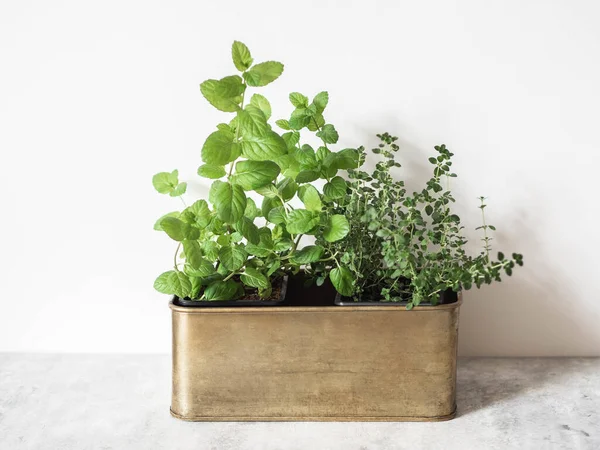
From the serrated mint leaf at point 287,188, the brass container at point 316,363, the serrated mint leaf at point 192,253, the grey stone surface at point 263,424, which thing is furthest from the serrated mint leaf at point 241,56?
the grey stone surface at point 263,424

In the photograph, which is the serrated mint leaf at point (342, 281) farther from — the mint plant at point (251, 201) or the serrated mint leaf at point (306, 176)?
the serrated mint leaf at point (306, 176)

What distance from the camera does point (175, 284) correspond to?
51.1 inches

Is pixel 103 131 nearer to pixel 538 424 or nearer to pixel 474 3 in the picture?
pixel 474 3

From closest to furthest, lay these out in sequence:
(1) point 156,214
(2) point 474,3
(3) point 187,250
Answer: (3) point 187,250 < (2) point 474,3 < (1) point 156,214

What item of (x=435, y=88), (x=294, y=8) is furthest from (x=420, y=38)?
(x=294, y=8)

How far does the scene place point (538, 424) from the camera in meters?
1.32

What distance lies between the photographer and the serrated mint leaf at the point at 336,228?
50.1 inches

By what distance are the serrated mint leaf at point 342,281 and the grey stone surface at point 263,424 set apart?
0.24 m

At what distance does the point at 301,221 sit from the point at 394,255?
0.56ft

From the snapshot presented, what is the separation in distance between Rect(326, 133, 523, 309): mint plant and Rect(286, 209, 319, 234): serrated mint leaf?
0.21 feet

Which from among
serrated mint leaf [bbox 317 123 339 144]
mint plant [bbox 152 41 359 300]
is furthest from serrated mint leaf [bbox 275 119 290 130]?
serrated mint leaf [bbox 317 123 339 144]

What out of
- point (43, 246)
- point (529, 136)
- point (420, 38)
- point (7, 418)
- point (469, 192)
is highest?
point (420, 38)

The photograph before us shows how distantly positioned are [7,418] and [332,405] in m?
0.59

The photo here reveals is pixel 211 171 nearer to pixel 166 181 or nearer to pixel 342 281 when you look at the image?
pixel 166 181
